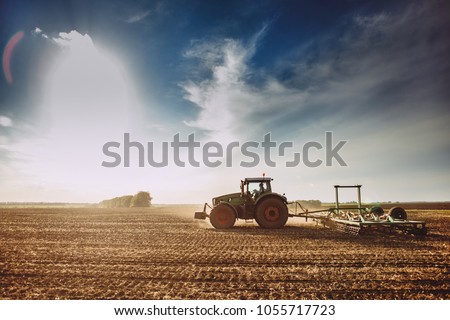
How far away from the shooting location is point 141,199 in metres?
57.0

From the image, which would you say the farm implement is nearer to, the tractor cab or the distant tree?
the tractor cab

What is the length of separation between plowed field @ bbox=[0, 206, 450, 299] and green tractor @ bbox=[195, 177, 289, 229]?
9.18 feet

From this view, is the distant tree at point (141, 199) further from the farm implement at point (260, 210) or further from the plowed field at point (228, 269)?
the plowed field at point (228, 269)

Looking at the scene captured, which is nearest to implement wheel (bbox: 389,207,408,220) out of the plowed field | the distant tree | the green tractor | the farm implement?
the farm implement

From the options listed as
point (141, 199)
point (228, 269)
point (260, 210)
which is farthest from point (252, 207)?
point (141, 199)

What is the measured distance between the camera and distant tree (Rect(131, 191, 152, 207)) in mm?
56969

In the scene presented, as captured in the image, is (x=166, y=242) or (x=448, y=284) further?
(x=166, y=242)

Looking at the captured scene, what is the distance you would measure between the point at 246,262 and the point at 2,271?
227 inches

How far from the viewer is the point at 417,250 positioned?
28.9 ft

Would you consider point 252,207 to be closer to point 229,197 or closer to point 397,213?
point 229,197

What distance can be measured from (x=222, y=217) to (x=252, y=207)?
151cm
